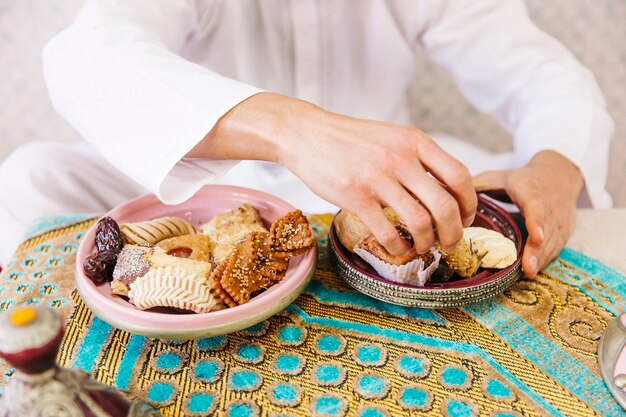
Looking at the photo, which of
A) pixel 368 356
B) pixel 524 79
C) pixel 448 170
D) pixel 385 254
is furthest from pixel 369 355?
pixel 524 79

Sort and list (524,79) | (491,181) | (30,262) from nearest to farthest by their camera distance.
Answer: (30,262) → (491,181) → (524,79)

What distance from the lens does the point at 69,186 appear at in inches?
38.9

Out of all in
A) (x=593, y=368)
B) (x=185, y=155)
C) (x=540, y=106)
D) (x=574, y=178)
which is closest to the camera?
(x=593, y=368)

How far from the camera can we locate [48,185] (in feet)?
3.15

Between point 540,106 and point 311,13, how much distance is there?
18.0 inches

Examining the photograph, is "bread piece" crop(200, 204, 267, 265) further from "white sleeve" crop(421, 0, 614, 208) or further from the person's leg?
"white sleeve" crop(421, 0, 614, 208)

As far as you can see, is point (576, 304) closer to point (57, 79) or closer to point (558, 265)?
point (558, 265)

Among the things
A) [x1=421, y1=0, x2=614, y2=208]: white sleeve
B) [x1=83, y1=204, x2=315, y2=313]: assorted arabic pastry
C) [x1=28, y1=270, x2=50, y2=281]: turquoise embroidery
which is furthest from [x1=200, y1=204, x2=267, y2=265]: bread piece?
[x1=421, y1=0, x2=614, y2=208]: white sleeve

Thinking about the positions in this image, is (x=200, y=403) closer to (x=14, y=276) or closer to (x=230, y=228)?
(x=230, y=228)

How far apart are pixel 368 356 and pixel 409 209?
0.16 meters

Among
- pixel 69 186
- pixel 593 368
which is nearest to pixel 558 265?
pixel 593 368

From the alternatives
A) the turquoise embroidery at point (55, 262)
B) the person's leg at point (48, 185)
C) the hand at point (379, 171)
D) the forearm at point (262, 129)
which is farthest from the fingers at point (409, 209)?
the person's leg at point (48, 185)

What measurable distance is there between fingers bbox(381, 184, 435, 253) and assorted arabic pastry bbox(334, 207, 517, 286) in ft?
0.17

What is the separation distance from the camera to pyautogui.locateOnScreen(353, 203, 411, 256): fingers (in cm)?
61
